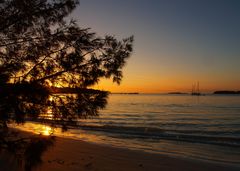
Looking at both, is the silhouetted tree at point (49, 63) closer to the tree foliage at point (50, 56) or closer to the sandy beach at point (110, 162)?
the tree foliage at point (50, 56)

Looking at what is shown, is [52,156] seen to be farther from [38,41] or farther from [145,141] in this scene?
[145,141]

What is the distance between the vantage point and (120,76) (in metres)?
6.57

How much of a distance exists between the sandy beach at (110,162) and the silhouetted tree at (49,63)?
2.62 meters

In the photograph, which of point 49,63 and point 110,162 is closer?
point 49,63

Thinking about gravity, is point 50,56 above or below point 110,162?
above

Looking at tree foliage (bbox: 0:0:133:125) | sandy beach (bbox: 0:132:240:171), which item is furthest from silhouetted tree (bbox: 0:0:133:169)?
sandy beach (bbox: 0:132:240:171)

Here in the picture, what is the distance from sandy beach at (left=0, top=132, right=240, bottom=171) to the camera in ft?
30.4

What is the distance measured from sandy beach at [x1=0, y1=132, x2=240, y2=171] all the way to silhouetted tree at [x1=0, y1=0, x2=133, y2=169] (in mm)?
2625

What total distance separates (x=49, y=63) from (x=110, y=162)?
5.34 metres

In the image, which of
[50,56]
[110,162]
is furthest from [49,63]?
[110,162]

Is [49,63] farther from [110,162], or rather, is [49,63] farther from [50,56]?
[110,162]

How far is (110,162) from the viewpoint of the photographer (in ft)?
35.2

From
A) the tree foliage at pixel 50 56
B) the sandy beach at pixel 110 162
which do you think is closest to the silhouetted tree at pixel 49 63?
the tree foliage at pixel 50 56

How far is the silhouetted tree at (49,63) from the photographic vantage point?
6.20 m
